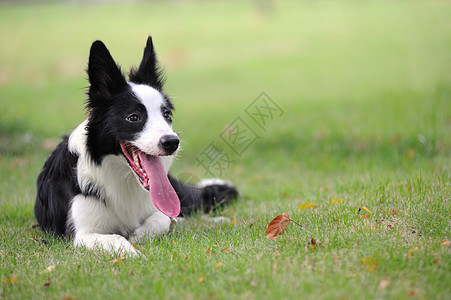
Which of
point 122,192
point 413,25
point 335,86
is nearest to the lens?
point 122,192

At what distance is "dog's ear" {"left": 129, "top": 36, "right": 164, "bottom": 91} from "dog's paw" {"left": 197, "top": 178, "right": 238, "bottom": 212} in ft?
4.85

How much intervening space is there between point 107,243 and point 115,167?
0.68 meters

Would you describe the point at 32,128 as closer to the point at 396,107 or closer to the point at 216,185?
the point at 216,185

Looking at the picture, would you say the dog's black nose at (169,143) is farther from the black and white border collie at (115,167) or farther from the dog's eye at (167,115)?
the dog's eye at (167,115)

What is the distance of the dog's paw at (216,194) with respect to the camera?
5.42 m

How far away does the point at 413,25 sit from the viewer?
64.0 ft

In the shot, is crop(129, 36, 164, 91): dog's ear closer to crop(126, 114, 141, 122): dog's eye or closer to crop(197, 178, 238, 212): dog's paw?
crop(126, 114, 141, 122): dog's eye

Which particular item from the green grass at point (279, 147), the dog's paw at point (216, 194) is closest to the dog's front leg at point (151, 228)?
the green grass at point (279, 147)

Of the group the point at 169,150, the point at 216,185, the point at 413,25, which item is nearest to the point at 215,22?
the point at 413,25

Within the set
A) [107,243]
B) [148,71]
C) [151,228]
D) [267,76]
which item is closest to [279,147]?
[148,71]

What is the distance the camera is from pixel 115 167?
413cm

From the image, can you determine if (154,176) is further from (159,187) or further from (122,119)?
(122,119)

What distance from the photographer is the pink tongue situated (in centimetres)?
393

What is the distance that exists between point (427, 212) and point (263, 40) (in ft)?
59.2
